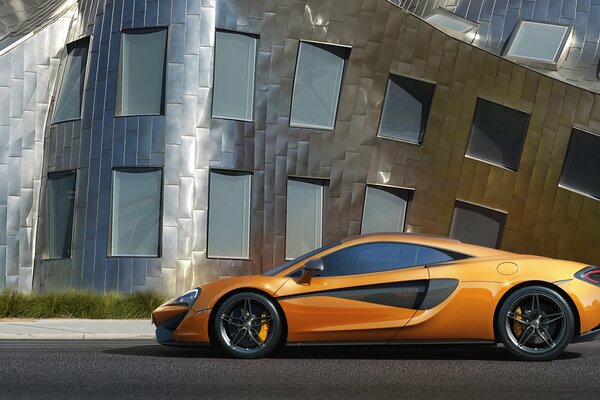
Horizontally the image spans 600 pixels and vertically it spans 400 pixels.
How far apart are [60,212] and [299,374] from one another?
15897 mm

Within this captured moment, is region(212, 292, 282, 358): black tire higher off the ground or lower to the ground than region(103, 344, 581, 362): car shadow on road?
higher

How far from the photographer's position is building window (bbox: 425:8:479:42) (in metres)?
29.8

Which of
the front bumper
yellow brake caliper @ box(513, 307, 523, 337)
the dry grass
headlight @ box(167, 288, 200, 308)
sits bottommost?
the dry grass

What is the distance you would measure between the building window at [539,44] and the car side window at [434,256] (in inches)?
723

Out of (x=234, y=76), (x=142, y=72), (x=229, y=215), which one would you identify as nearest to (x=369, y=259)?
(x=229, y=215)

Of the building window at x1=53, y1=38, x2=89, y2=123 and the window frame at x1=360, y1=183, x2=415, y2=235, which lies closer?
the window frame at x1=360, y1=183, x2=415, y2=235

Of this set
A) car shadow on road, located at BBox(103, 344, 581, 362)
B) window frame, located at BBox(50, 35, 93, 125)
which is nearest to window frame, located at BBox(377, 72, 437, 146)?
window frame, located at BBox(50, 35, 93, 125)

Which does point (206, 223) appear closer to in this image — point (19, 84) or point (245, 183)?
point (245, 183)

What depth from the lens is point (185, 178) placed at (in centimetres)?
2239

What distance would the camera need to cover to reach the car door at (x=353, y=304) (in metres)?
10.4

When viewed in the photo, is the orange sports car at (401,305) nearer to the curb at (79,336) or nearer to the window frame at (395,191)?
the curb at (79,336)

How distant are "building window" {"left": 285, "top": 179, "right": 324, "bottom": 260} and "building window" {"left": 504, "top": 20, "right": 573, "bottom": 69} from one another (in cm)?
836

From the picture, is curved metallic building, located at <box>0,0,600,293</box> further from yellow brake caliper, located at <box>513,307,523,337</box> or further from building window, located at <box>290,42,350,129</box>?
yellow brake caliper, located at <box>513,307,523,337</box>

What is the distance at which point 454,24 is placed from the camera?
30.2 meters
